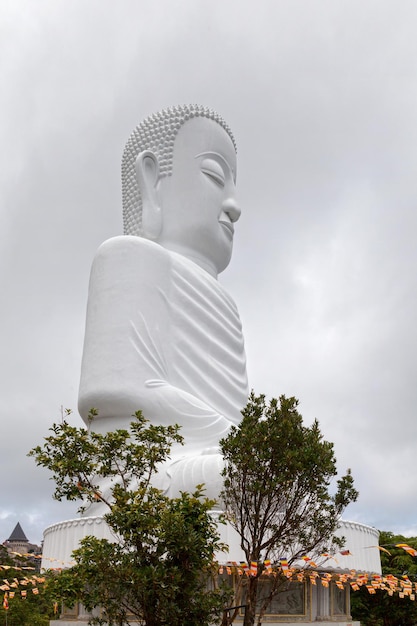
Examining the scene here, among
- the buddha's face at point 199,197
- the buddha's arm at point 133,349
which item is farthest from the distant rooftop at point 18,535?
the buddha's arm at point 133,349

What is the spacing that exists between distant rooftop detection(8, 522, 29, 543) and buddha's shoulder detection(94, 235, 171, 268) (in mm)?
40423

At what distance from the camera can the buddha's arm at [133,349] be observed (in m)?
9.16

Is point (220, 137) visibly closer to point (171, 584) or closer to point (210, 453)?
point (210, 453)

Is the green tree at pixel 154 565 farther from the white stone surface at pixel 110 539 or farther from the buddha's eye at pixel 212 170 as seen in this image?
the buddha's eye at pixel 212 170

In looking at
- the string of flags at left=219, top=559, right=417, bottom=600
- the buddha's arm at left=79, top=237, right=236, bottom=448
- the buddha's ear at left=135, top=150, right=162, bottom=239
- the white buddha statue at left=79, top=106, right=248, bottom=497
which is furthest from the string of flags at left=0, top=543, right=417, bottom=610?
the buddha's ear at left=135, top=150, right=162, bottom=239

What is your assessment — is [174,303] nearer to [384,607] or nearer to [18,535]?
[384,607]

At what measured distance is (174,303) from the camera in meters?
10.6

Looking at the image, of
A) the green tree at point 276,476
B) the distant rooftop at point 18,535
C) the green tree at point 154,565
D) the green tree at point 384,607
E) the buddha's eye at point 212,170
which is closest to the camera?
the green tree at point 154,565

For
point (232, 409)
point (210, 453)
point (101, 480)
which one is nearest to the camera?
point (210, 453)

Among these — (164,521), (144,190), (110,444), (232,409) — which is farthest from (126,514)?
(144,190)

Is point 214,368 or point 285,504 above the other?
point 214,368

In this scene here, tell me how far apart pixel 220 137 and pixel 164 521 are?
8.37 meters

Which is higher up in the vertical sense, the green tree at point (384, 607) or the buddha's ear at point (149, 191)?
the buddha's ear at point (149, 191)

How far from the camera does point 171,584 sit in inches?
189
